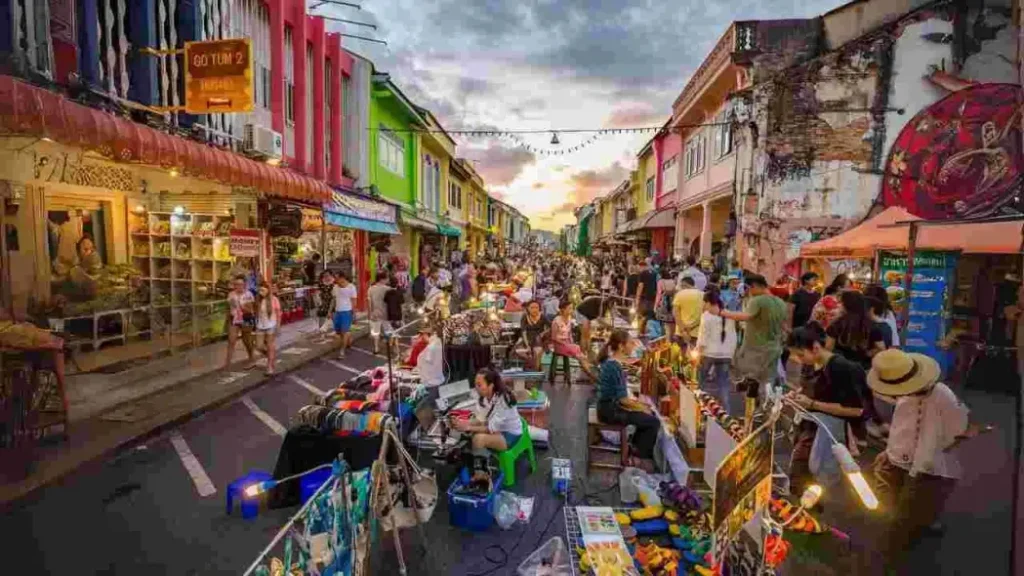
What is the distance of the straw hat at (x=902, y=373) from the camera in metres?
3.96

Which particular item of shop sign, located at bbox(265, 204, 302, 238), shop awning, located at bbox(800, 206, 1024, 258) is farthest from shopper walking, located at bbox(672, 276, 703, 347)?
shop sign, located at bbox(265, 204, 302, 238)

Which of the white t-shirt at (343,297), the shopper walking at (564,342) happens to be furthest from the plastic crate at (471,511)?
the white t-shirt at (343,297)

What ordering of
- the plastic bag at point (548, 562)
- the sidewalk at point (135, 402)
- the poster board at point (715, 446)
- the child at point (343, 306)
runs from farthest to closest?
1. the child at point (343, 306)
2. the sidewalk at point (135, 402)
3. the poster board at point (715, 446)
4. the plastic bag at point (548, 562)

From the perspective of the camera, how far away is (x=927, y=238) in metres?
9.52

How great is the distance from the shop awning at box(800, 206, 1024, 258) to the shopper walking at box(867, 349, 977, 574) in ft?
15.4

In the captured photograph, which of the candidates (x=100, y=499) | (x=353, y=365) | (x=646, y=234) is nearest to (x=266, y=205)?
(x=353, y=365)

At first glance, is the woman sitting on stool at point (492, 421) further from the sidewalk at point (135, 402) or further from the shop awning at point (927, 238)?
the shop awning at point (927, 238)

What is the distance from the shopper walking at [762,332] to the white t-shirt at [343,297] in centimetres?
727

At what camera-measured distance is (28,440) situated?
5.55 meters

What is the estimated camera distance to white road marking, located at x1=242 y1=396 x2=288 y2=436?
6837 mm

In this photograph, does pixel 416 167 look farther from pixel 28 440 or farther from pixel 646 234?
pixel 28 440

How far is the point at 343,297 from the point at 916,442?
31.3 feet

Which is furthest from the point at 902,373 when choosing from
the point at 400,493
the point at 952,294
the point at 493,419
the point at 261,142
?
the point at 261,142

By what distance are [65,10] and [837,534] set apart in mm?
11536
